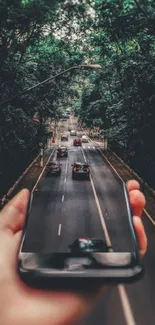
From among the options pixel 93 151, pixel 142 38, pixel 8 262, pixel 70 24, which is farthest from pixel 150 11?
pixel 8 262

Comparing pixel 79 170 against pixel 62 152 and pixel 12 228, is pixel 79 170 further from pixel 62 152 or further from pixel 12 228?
pixel 12 228

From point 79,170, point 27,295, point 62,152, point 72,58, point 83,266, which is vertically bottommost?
point 79,170

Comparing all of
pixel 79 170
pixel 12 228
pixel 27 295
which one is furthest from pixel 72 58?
pixel 27 295

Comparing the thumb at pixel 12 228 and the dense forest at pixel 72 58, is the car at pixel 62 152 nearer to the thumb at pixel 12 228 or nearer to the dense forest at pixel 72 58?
the dense forest at pixel 72 58

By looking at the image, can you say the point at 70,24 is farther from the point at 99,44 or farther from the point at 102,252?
the point at 102,252

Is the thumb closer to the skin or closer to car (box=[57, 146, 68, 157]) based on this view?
the skin

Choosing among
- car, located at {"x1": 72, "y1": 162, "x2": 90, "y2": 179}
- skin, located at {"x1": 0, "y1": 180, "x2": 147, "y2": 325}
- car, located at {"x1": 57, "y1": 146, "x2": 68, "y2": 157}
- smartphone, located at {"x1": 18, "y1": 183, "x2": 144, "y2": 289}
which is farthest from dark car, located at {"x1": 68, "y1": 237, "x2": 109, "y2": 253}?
car, located at {"x1": 57, "y1": 146, "x2": 68, "y2": 157}
